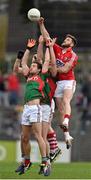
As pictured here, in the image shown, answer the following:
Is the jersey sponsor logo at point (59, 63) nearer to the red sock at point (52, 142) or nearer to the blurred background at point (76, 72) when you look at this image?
the red sock at point (52, 142)

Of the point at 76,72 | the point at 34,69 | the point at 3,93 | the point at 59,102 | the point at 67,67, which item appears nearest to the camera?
the point at 34,69

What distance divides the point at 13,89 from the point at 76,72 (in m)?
2.88

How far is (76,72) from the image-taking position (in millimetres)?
33156

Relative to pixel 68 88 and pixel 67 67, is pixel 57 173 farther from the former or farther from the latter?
pixel 67 67

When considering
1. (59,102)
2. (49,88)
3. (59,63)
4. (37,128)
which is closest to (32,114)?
(37,128)

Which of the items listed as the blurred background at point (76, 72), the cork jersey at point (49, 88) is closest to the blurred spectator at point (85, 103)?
the blurred background at point (76, 72)

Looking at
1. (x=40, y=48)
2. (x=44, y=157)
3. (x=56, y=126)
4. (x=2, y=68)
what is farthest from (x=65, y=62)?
(x=2, y=68)

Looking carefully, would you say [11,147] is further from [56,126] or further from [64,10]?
[64,10]

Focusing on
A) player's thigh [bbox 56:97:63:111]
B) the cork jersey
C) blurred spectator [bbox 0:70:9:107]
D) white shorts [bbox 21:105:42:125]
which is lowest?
white shorts [bbox 21:105:42:125]

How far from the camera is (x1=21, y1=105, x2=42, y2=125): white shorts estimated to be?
17.3 meters

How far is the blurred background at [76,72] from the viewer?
1067 inches

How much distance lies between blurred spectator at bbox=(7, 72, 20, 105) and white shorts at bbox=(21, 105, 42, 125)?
13.1 m

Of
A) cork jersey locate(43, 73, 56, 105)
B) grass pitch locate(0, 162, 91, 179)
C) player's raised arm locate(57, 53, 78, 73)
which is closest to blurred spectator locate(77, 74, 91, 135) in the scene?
grass pitch locate(0, 162, 91, 179)

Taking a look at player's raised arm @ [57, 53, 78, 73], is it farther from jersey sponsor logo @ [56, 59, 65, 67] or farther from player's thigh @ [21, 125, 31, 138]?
player's thigh @ [21, 125, 31, 138]
